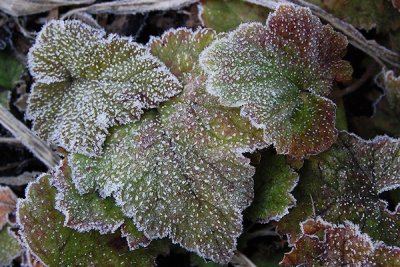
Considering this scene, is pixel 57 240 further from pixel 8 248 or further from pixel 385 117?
pixel 385 117

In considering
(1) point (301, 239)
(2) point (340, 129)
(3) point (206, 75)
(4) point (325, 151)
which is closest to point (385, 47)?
(2) point (340, 129)

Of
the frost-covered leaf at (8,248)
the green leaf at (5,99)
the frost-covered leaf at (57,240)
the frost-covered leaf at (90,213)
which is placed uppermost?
the frost-covered leaf at (90,213)

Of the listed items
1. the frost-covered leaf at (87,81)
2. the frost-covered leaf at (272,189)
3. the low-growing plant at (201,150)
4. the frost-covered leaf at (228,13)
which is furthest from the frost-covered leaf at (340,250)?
the frost-covered leaf at (228,13)

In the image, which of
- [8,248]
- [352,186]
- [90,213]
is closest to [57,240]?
[90,213]

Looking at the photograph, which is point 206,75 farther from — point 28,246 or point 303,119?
point 28,246

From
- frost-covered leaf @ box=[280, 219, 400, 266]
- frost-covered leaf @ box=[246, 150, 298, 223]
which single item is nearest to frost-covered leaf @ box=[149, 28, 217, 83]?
frost-covered leaf @ box=[246, 150, 298, 223]

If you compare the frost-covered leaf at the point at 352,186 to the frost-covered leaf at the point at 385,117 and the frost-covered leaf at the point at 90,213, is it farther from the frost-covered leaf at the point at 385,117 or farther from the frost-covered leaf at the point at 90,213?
the frost-covered leaf at the point at 90,213
